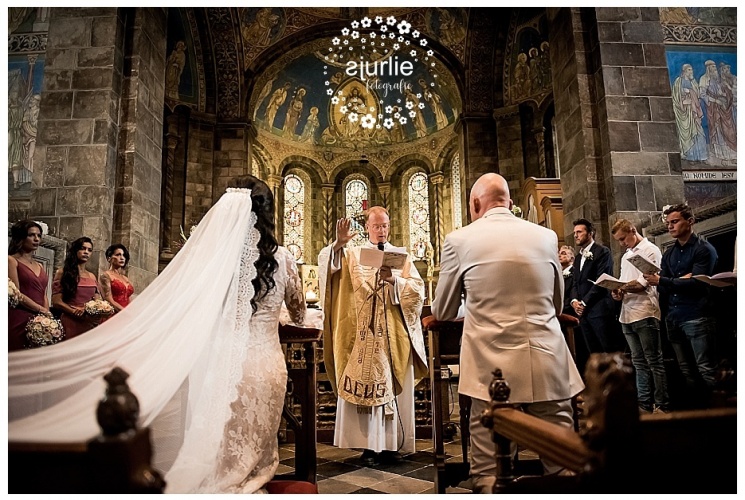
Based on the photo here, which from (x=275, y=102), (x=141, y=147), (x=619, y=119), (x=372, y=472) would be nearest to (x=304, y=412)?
(x=372, y=472)

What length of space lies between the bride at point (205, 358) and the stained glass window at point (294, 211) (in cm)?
1409

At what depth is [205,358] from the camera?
267 centimetres

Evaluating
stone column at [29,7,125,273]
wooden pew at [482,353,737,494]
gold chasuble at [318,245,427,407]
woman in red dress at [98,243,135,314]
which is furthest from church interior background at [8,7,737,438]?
wooden pew at [482,353,737,494]

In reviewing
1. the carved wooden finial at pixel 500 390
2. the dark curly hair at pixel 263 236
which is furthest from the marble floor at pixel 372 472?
the carved wooden finial at pixel 500 390

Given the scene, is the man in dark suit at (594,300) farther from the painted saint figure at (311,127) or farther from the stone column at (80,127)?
the painted saint figure at (311,127)

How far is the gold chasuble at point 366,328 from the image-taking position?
435cm

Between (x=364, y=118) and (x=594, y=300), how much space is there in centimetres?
1298

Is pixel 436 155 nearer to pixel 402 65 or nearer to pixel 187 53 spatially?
pixel 402 65

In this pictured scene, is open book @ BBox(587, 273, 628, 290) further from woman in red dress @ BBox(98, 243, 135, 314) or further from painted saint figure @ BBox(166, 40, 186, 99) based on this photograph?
painted saint figure @ BBox(166, 40, 186, 99)

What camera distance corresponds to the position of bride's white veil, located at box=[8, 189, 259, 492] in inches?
65.7

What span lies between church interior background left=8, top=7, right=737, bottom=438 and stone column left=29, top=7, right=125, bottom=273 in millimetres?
23

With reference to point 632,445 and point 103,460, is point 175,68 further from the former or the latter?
point 632,445

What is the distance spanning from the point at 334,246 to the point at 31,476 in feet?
10.1

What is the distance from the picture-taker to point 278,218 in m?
16.7
